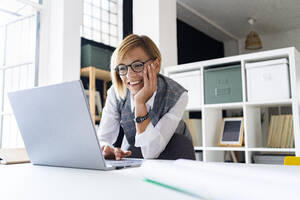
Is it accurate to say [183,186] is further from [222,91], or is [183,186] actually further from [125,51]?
[222,91]

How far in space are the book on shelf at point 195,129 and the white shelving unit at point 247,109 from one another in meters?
0.19

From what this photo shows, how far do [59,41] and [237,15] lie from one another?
3416mm

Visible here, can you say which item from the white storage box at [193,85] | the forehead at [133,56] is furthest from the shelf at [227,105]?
the forehead at [133,56]

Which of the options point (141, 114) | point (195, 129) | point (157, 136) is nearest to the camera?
point (157, 136)

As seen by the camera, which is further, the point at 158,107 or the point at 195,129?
the point at 195,129

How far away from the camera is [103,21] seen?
10.9ft

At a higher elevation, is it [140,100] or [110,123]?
[140,100]

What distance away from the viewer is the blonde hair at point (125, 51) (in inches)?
57.6

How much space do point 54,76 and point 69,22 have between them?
1.50 feet

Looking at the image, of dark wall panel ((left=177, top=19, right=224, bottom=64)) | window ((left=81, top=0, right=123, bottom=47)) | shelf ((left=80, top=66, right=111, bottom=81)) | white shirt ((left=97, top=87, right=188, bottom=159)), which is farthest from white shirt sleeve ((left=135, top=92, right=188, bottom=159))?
dark wall panel ((left=177, top=19, right=224, bottom=64))

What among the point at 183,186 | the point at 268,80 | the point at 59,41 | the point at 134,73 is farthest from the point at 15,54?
the point at 183,186

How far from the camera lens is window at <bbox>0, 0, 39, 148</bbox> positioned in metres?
2.26

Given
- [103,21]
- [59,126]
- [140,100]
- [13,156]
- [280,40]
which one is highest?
[280,40]

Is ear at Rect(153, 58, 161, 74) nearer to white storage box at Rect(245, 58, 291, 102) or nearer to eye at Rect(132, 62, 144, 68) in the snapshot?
eye at Rect(132, 62, 144, 68)
